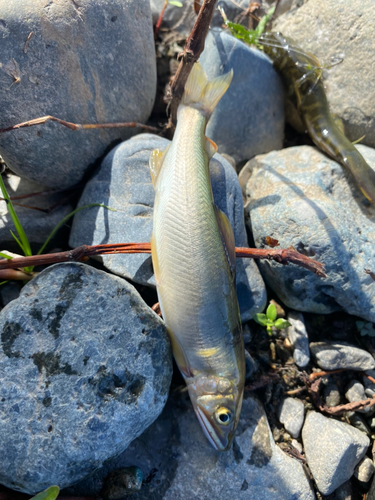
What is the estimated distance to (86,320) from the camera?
8.68ft

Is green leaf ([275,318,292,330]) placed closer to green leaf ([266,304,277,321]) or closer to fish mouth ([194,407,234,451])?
green leaf ([266,304,277,321])

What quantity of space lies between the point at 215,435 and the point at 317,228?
2.09m

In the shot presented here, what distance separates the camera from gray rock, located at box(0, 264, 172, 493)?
2.37 m

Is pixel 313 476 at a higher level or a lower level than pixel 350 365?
lower

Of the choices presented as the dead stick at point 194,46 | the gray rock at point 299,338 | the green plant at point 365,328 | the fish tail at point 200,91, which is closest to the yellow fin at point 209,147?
the fish tail at point 200,91

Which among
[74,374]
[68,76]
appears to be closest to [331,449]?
[74,374]

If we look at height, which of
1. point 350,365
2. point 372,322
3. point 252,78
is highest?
point 252,78

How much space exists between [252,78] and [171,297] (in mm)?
2923

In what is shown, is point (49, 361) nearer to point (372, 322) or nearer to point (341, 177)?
point (372, 322)

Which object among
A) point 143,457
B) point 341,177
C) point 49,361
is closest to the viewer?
point 49,361

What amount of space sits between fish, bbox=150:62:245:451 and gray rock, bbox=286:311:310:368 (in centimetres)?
89

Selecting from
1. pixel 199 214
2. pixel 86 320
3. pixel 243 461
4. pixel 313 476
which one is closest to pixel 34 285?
pixel 86 320

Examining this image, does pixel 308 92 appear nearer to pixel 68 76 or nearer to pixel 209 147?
pixel 209 147

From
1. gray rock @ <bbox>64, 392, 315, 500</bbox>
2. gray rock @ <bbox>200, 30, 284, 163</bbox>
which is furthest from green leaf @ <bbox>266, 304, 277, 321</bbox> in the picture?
gray rock @ <bbox>200, 30, 284, 163</bbox>
